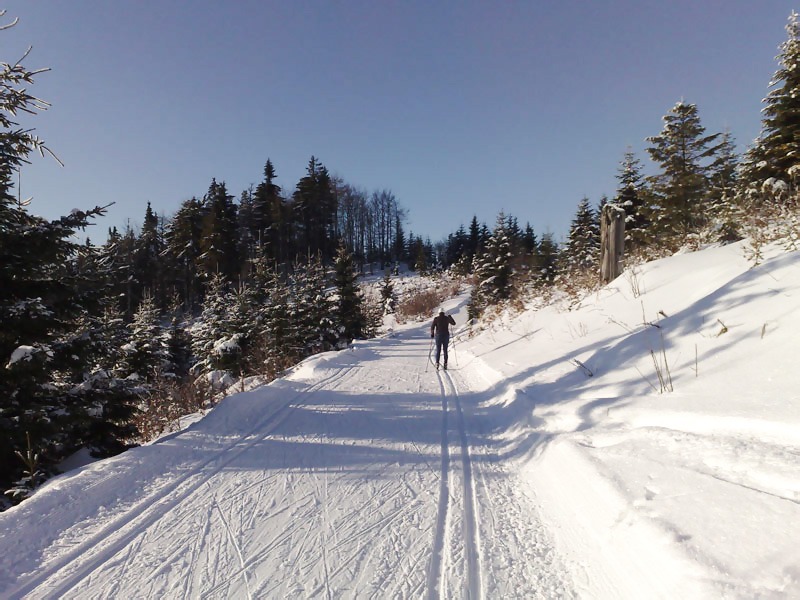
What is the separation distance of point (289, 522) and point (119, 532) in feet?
4.50

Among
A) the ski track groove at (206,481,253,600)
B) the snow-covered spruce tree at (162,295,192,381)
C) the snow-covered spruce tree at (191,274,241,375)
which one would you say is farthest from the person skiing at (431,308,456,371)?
the snow-covered spruce tree at (162,295,192,381)

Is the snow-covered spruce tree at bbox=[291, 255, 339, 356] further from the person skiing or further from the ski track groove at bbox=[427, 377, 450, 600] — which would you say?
the ski track groove at bbox=[427, 377, 450, 600]

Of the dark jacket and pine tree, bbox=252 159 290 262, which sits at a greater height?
pine tree, bbox=252 159 290 262

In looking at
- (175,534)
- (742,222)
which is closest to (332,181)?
(742,222)

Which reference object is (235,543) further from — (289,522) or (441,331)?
(441,331)

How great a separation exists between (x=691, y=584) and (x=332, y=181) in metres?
62.9

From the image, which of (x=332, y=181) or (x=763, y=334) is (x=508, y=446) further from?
(x=332, y=181)

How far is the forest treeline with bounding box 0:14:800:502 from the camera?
5.64m

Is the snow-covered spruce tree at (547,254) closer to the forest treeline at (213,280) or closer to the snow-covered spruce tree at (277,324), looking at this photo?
the forest treeline at (213,280)

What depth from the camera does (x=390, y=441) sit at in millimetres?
5301

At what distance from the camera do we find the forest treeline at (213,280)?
18.5 ft

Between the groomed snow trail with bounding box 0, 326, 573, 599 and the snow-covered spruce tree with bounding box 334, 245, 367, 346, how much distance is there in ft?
51.6

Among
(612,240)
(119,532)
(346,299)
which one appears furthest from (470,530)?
(346,299)

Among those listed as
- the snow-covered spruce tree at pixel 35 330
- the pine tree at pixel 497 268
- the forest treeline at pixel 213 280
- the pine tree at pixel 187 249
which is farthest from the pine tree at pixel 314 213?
the snow-covered spruce tree at pixel 35 330
